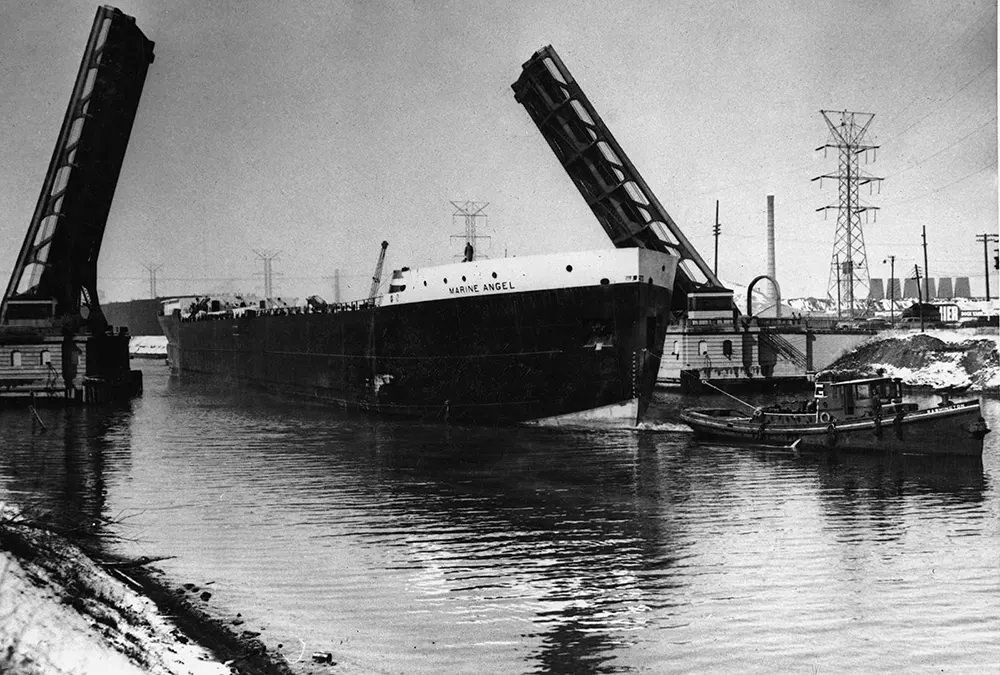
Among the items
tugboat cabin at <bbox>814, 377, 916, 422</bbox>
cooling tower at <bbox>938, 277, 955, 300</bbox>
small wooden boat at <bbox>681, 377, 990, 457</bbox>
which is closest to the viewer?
small wooden boat at <bbox>681, 377, 990, 457</bbox>

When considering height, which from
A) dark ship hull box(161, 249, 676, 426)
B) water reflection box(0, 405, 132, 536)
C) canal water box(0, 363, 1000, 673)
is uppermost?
dark ship hull box(161, 249, 676, 426)

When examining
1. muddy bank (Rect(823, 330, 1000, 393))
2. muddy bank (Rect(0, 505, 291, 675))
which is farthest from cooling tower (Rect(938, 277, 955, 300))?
muddy bank (Rect(0, 505, 291, 675))

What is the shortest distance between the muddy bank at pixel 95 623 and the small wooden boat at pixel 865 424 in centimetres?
1371

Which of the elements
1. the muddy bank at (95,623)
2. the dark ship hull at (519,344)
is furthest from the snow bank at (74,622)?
the dark ship hull at (519,344)

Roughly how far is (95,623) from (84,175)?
877 inches

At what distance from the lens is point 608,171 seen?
29484 mm

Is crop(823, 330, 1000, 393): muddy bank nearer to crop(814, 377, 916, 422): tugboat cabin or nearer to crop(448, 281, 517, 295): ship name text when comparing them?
crop(814, 377, 916, 422): tugboat cabin

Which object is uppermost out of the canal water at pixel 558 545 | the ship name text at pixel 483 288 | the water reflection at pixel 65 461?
the ship name text at pixel 483 288

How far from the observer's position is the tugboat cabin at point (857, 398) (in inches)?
714

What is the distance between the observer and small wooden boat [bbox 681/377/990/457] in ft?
56.0

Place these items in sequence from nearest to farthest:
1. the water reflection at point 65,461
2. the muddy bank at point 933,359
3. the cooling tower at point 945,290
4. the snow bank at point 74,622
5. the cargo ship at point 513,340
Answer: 1. the snow bank at point 74,622
2. the water reflection at point 65,461
3. the cargo ship at point 513,340
4. the muddy bank at point 933,359
5. the cooling tower at point 945,290

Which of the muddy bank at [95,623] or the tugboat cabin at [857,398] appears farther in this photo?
the tugboat cabin at [857,398]

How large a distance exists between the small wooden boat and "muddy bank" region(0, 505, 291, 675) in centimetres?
1371

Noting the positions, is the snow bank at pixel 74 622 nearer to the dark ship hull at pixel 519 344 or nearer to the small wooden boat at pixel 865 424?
the dark ship hull at pixel 519 344
